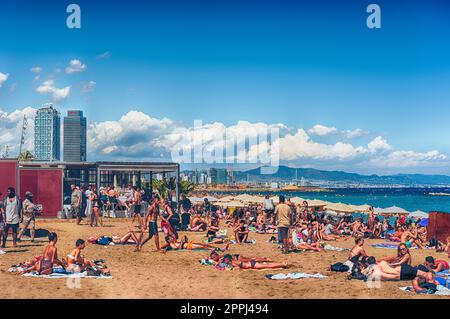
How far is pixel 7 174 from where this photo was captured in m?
14.8

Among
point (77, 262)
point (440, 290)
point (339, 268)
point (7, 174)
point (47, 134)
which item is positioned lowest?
point (440, 290)

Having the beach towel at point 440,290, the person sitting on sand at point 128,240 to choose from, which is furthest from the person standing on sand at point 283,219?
the beach towel at point 440,290

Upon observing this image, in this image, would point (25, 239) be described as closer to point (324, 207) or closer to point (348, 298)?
point (348, 298)

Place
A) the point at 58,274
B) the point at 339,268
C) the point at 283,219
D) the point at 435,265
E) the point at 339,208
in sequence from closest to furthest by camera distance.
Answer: the point at 58,274
the point at 435,265
the point at 339,268
the point at 283,219
the point at 339,208

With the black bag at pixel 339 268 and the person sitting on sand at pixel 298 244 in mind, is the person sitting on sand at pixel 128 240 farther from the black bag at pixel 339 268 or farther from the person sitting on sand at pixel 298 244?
the black bag at pixel 339 268

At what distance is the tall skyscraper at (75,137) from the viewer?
48.8 feet

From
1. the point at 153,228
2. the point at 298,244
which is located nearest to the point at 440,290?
the point at 298,244

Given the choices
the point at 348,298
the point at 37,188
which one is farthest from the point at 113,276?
the point at 37,188

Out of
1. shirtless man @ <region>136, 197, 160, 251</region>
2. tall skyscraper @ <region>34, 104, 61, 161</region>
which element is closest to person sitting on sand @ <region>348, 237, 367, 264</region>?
shirtless man @ <region>136, 197, 160, 251</region>

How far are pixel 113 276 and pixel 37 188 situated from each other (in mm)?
7770

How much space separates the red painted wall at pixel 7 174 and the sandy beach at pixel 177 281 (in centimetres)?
208

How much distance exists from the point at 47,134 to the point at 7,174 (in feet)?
8.64

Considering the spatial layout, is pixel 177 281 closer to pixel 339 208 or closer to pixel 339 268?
pixel 339 268

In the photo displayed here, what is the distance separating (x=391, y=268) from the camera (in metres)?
10.8
